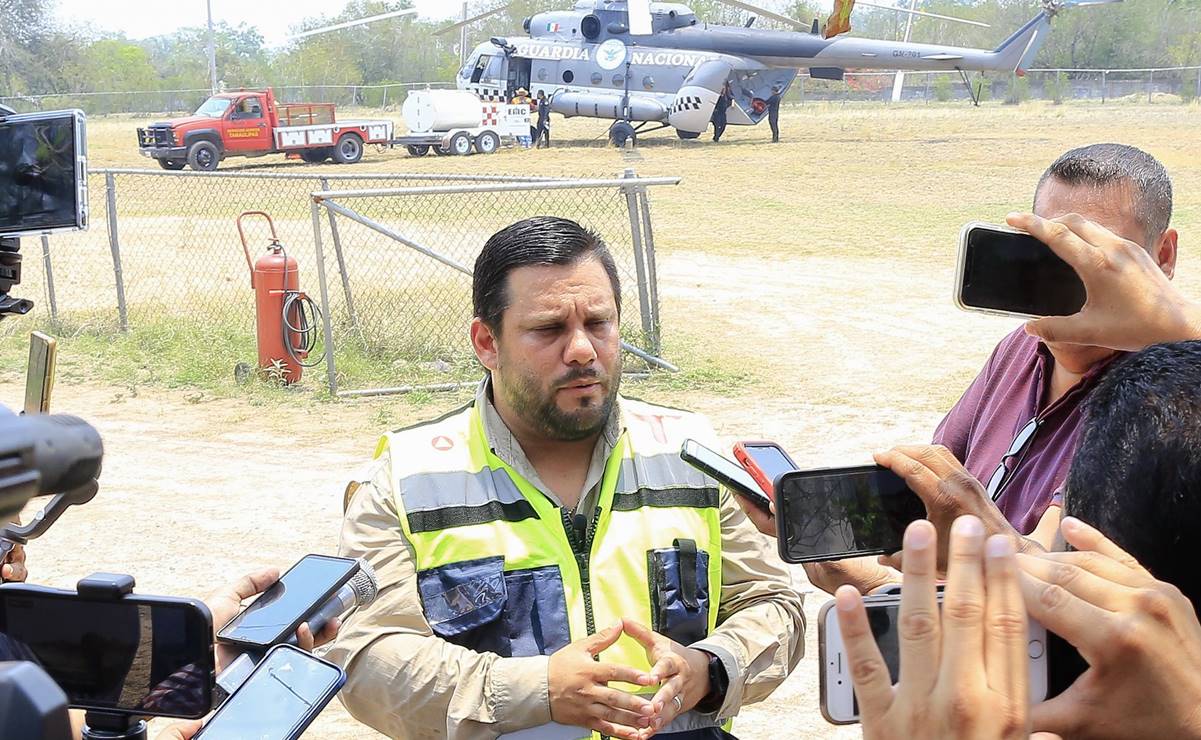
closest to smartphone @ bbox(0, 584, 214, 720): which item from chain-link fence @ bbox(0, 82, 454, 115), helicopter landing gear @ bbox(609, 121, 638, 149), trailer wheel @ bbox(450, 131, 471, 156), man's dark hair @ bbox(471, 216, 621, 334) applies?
man's dark hair @ bbox(471, 216, 621, 334)

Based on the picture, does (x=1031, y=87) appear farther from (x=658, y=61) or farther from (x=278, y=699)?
(x=278, y=699)

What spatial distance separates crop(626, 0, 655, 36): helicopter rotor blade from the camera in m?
33.4

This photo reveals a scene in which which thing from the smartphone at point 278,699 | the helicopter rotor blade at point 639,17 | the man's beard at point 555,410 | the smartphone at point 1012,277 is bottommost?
the smartphone at point 278,699

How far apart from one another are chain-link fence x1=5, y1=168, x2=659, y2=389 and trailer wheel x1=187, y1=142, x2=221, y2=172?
5597 millimetres

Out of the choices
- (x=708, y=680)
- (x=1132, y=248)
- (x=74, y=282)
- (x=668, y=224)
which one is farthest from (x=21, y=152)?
(x=668, y=224)

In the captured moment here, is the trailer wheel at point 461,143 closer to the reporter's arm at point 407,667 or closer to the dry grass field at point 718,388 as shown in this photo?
the dry grass field at point 718,388

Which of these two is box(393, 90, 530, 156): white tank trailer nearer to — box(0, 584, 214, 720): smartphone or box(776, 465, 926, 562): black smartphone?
box(776, 465, 926, 562): black smartphone

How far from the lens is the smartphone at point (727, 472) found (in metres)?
2.40

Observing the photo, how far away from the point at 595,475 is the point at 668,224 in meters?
17.8

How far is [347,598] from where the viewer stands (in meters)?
2.34

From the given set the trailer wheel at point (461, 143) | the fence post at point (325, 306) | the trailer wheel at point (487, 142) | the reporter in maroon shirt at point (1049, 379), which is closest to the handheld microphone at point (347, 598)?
the reporter in maroon shirt at point (1049, 379)

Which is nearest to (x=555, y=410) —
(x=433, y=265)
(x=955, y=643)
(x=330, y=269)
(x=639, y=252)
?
(x=955, y=643)

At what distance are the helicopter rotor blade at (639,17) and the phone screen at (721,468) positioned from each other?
3213 centimetres

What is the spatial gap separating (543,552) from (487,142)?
32294 mm
